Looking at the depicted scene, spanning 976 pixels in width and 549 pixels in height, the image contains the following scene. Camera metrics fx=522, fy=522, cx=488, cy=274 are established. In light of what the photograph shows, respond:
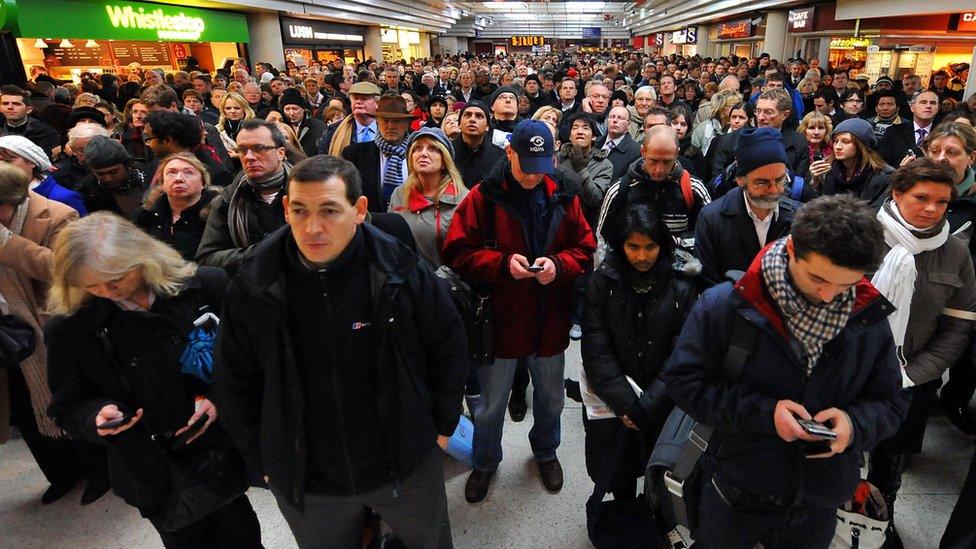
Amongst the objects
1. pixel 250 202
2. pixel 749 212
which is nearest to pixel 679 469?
pixel 749 212

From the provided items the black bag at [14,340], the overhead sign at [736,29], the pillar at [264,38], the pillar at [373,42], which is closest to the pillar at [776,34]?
the overhead sign at [736,29]

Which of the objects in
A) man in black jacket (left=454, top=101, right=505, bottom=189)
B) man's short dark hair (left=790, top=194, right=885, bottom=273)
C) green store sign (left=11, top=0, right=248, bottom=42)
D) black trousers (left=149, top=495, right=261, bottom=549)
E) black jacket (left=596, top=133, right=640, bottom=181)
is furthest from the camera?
green store sign (left=11, top=0, right=248, bottom=42)

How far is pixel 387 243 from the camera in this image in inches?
70.2

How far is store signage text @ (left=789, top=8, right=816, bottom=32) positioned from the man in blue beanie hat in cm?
1630

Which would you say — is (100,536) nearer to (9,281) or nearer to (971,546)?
(9,281)

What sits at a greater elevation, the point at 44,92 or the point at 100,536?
the point at 44,92

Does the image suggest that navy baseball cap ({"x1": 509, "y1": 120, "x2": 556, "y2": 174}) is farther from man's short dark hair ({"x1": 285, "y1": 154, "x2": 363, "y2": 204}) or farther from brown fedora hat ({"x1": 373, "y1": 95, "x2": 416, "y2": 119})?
brown fedora hat ({"x1": 373, "y1": 95, "x2": 416, "y2": 119})

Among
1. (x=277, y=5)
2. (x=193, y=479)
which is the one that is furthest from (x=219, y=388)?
(x=277, y=5)

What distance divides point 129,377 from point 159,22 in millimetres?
13453

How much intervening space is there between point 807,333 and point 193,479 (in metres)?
2.25

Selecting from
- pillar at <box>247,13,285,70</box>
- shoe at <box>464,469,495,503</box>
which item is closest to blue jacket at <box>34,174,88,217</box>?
shoe at <box>464,469,495,503</box>

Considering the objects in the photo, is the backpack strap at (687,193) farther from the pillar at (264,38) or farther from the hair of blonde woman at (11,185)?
A: the pillar at (264,38)

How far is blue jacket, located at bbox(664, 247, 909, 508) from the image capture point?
5.39 ft

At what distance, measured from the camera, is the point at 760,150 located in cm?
259
